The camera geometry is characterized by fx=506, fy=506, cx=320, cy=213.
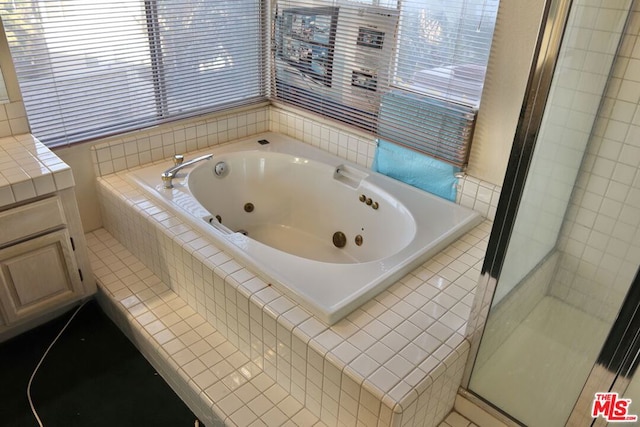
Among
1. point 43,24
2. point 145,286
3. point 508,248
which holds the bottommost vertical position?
point 145,286

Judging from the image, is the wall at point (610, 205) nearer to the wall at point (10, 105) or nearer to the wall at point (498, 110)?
the wall at point (498, 110)

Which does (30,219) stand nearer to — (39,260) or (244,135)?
(39,260)

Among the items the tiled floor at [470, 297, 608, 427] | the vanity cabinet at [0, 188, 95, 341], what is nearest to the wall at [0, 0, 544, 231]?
the vanity cabinet at [0, 188, 95, 341]

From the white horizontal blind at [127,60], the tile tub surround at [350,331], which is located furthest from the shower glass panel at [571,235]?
the white horizontal blind at [127,60]

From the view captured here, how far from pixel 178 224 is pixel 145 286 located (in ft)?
1.15

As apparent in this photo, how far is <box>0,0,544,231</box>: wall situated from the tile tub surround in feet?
0.89

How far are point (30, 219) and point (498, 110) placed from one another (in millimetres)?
1974

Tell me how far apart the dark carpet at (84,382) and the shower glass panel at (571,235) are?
122 centimetres

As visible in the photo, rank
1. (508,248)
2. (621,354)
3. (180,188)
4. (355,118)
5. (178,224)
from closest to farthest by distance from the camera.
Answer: (621,354), (508,248), (178,224), (180,188), (355,118)

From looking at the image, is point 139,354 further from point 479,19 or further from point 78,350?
point 479,19

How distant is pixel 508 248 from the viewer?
1.59 meters

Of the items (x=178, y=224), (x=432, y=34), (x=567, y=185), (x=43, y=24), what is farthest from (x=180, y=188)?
(x=567, y=185)

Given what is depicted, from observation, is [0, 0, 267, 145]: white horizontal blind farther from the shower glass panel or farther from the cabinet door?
the shower glass panel

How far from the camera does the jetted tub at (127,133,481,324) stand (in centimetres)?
191
